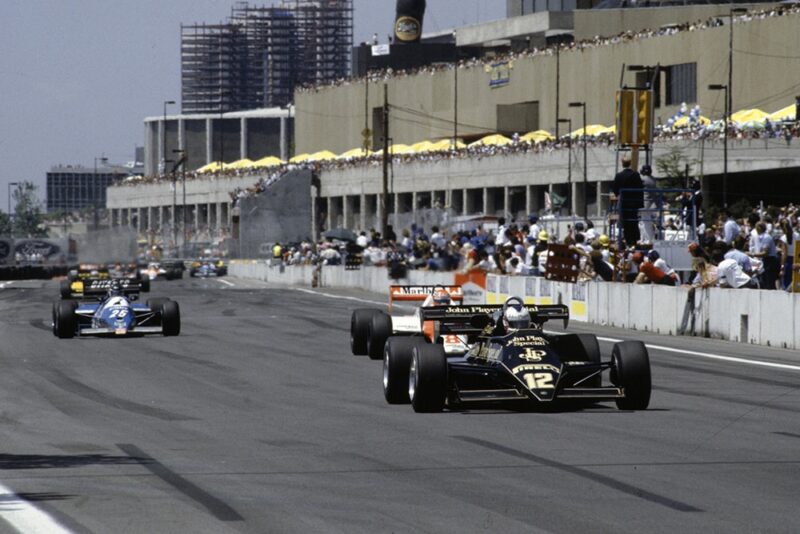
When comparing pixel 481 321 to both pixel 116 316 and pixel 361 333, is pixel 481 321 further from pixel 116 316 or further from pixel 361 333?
pixel 116 316

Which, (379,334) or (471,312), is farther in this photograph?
(379,334)

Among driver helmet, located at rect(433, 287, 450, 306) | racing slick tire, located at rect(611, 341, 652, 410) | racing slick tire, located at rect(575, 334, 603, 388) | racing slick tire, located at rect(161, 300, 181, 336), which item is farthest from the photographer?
racing slick tire, located at rect(161, 300, 181, 336)

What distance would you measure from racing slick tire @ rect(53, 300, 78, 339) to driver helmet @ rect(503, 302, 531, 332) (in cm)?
1414

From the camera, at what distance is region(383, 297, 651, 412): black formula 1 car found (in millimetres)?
15109

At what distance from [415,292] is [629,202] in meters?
10.8

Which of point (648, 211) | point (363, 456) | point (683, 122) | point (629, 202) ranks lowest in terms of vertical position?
point (363, 456)

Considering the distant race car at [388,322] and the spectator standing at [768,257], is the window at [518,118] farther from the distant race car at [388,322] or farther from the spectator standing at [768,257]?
the distant race car at [388,322]

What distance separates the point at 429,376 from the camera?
15.3 m

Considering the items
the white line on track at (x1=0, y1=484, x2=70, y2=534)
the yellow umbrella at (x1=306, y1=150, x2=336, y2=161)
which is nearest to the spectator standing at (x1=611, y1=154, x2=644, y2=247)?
the white line on track at (x1=0, y1=484, x2=70, y2=534)

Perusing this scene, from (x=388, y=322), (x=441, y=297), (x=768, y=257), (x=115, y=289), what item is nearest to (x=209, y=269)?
(x=115, y=289)

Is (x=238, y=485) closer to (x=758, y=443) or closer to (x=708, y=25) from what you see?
(x=758, y=443)

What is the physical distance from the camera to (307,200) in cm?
11244

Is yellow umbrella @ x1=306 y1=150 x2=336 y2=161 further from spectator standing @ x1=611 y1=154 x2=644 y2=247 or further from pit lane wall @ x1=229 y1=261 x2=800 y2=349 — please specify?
spectator standing @ x1=611 y1=154 x2=644 y2=247

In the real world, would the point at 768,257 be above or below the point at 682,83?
below
